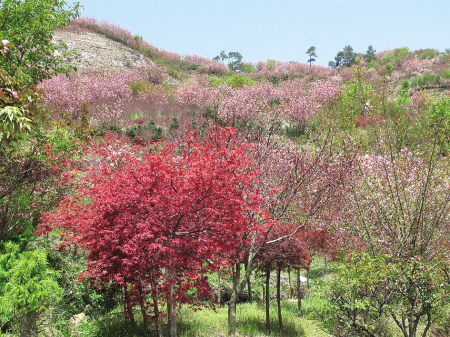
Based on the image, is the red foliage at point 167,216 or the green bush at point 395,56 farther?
the green bush at point 395,56

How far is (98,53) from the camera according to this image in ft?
172

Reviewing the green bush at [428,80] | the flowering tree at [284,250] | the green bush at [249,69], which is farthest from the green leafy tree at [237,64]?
the flowering tree at [284,250]

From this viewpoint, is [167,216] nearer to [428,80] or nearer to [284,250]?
[284,250]

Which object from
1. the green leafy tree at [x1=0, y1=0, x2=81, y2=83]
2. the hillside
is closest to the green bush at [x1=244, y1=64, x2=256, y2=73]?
the hillside

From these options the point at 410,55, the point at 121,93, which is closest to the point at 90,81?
the point at 121,93

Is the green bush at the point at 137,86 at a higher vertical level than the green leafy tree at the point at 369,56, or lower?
lower

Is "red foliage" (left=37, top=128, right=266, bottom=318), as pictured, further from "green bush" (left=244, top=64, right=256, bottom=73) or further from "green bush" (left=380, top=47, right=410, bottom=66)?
"green bush" (left=380, top=47, right=410, bottom=66)

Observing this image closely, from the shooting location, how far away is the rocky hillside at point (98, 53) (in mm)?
49438

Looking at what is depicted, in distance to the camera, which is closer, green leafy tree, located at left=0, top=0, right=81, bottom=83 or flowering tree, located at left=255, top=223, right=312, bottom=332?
green leafy tree, located at left=0, top=0, right=81, bottom=83

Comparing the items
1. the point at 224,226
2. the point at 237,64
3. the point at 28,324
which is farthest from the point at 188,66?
the point at 28,324

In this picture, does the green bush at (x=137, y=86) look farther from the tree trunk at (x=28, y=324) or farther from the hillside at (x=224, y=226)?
the tree trunk at (x=28, y=324)

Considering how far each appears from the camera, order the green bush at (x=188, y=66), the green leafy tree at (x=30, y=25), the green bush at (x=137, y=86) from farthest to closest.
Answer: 1. the green bush at (x=188, y=66)
2. the green bush at (x=137, y=86)
3. the green leafy tree at (x=30, y=25)

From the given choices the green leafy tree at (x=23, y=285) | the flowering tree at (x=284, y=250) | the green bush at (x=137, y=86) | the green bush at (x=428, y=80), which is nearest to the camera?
the green leafy tree at (x=23, y=285)

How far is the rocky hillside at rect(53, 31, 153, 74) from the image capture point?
49438mm
